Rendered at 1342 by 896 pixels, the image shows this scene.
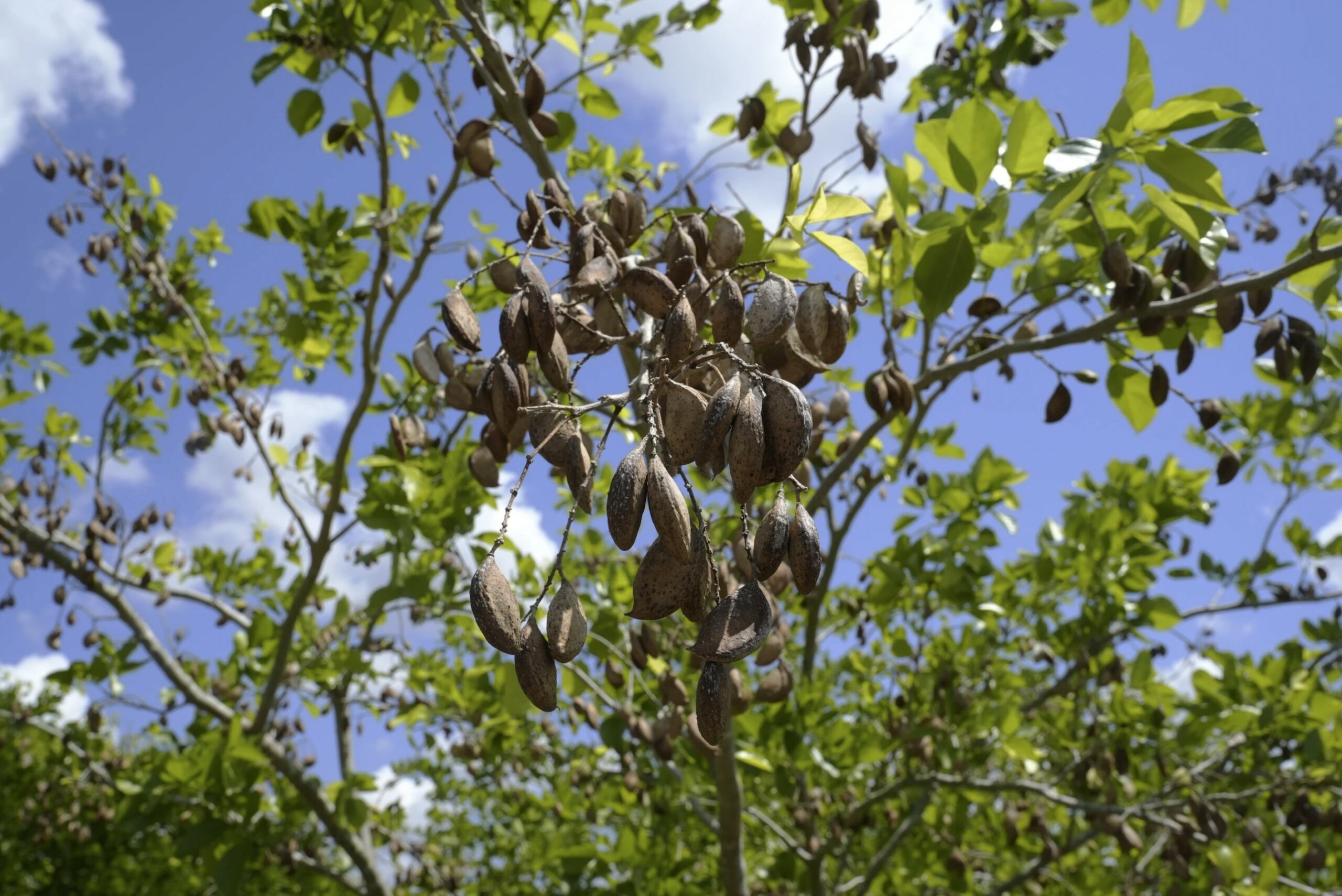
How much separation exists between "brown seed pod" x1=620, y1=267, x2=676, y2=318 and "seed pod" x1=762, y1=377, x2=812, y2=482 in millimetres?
328

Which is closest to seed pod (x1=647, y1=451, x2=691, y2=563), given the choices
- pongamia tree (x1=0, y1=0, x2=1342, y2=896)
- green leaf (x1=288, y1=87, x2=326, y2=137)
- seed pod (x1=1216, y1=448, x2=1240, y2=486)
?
pongamia tree (x1=0, y1=0, x2=1342, y2=896)

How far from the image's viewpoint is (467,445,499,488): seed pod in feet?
5.26

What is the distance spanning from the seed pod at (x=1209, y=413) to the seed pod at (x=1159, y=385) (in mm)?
210

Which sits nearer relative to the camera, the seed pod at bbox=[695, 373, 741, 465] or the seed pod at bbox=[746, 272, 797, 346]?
the seed pod at bbox=[695, 373, 741, 465]

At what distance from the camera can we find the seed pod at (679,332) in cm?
96

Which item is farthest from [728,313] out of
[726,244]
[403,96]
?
[403,96]

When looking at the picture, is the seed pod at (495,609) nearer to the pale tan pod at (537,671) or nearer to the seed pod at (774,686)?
the pale tan pod at (537,671)

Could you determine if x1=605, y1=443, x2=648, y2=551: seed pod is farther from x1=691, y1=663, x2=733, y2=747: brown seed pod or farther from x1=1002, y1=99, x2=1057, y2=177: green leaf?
x1=1002, y1=99, x2=1057, y2=177: green leaf

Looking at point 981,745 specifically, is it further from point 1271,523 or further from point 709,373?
point 709,373

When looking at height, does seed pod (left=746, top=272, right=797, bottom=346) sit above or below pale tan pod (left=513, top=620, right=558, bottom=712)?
above

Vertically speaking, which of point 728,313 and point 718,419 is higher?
point 728,313

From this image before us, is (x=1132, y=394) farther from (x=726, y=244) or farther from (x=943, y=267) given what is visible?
(x=726, y=244)

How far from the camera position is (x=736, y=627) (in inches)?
32.7

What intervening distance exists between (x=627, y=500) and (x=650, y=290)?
0.40m
